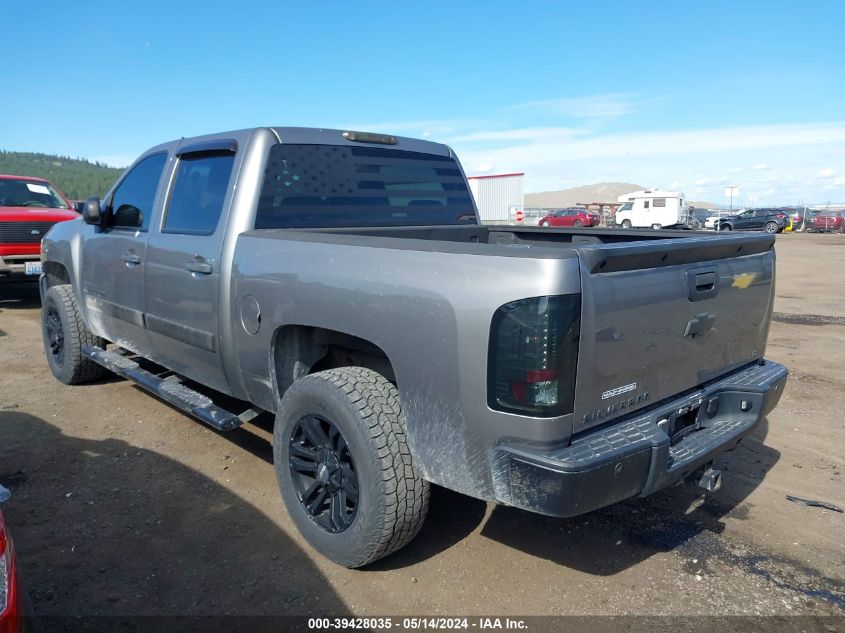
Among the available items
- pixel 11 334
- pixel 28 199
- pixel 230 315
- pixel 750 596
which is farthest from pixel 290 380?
pixel 28 199

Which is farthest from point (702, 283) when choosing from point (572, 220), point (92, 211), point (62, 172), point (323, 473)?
point (62, 172)

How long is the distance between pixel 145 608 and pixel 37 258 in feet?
27.9

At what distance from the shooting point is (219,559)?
3.17 meters

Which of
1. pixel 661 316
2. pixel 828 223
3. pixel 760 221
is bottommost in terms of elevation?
pixel 828 223

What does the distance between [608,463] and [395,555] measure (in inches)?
51.4

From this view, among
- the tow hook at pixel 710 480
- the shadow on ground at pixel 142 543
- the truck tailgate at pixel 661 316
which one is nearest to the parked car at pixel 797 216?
the truck tailgate at pixel 661 316

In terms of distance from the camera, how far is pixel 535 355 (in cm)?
234

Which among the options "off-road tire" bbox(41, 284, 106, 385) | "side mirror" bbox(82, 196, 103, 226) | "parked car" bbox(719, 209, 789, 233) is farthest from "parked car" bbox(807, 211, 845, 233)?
"side mirror" bbox(82, 196, 103, 226)

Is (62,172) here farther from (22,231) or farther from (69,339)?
(69,339)

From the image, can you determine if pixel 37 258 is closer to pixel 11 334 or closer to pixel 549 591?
pixel 11 334

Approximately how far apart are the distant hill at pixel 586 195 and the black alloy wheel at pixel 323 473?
5277 inches

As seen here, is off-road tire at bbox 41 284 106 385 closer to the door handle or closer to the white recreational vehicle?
the door handle

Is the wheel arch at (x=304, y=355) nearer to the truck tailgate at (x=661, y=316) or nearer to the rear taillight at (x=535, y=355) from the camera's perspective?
the rear taillight at (x=535, y=355)

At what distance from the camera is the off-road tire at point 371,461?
2.76 meters
